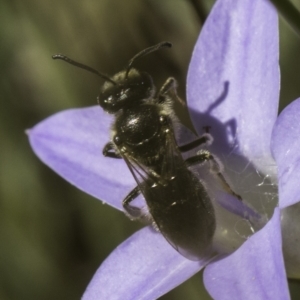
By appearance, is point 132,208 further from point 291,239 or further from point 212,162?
point 291,239

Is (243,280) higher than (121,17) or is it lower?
lower

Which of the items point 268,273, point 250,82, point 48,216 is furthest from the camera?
point 48,216

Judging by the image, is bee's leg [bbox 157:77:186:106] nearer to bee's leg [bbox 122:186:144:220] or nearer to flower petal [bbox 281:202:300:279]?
bee's leg [bbox 122:186:144:220]

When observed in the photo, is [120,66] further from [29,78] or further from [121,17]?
[29,78]

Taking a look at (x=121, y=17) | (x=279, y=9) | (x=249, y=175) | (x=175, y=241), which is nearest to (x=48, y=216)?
(x=121, y=17)

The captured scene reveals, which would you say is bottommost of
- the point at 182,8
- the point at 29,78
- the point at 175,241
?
the point at 175,241

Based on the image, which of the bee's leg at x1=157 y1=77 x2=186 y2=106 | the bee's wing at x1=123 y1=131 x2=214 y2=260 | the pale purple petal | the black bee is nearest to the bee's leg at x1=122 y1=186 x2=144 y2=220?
the black bee

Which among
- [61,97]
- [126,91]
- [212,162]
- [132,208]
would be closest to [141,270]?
[132,208]
